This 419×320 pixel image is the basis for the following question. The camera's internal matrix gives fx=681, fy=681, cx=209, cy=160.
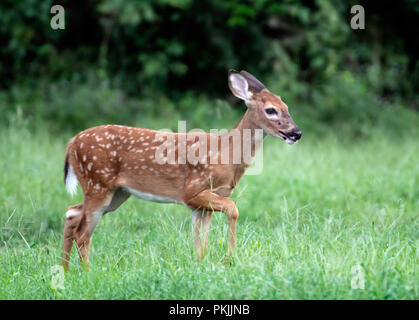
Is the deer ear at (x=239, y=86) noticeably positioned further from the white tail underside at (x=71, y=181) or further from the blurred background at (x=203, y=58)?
the blurred background at (x=203, y=58)

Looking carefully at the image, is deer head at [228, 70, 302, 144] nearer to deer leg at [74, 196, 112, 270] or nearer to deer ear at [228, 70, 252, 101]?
deer ear at [228, 70, 252, 101]

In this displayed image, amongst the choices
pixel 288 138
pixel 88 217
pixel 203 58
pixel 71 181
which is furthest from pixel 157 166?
pixel 203 58

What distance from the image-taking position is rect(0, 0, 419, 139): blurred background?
12945 millimetres

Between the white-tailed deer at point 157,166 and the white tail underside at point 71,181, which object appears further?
the white tail underside at point 71,181

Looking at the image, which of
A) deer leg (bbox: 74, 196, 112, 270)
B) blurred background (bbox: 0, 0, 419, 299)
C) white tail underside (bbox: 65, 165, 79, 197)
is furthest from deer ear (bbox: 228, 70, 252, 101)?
white tail underside (bbox: 65, 165, 79, 197)

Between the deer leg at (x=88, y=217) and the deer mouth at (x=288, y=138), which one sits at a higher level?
the deer mouth at (x=288, y=138)

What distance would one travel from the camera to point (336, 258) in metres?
4.53

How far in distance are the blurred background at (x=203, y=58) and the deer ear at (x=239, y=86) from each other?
672 centimetres

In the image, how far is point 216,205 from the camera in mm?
5367

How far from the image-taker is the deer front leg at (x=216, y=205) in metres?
5.12

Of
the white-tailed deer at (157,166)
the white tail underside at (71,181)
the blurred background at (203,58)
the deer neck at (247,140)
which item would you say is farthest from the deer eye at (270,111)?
the blurred background at (203,58)

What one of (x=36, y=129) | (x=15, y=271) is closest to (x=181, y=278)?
(x=15, y=271)
